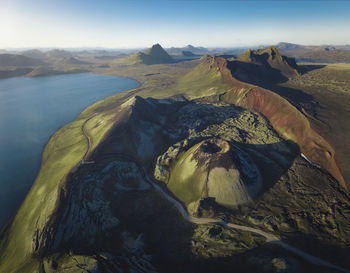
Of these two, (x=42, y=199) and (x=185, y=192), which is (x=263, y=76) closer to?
(x=185, y=192)

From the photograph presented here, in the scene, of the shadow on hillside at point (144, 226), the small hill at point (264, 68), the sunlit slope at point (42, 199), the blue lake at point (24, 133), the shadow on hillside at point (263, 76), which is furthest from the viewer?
the small hill at point (264, 68)

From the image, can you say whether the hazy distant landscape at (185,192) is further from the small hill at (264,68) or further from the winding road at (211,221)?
the small hill at (264,68)

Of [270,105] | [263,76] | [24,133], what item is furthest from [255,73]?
[24,133]

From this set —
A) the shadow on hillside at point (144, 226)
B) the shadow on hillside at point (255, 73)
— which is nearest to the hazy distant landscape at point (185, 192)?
the shadow on hillside at point (144, 226)

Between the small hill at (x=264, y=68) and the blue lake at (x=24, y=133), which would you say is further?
the small hill at (x=264, y=68)

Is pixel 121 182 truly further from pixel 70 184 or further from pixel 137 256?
pixel 137 256

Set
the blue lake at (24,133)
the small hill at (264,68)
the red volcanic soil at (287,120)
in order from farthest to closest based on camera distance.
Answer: the small hill at (264,68)
the blue lake at (24,133)
the red volcanic soil at (287,120)

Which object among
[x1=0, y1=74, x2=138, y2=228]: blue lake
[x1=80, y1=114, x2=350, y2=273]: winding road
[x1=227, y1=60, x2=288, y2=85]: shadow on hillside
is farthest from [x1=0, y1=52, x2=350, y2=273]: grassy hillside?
[x1=227, y1=60, x2=288, y2=85]: shadow on hillside

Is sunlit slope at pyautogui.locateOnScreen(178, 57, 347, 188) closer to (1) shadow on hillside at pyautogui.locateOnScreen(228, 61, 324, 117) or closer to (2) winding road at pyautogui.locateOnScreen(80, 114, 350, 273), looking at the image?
(1) shadow on hillside at pyautogui.locateOnScreen(228, 61, 324, 117)
